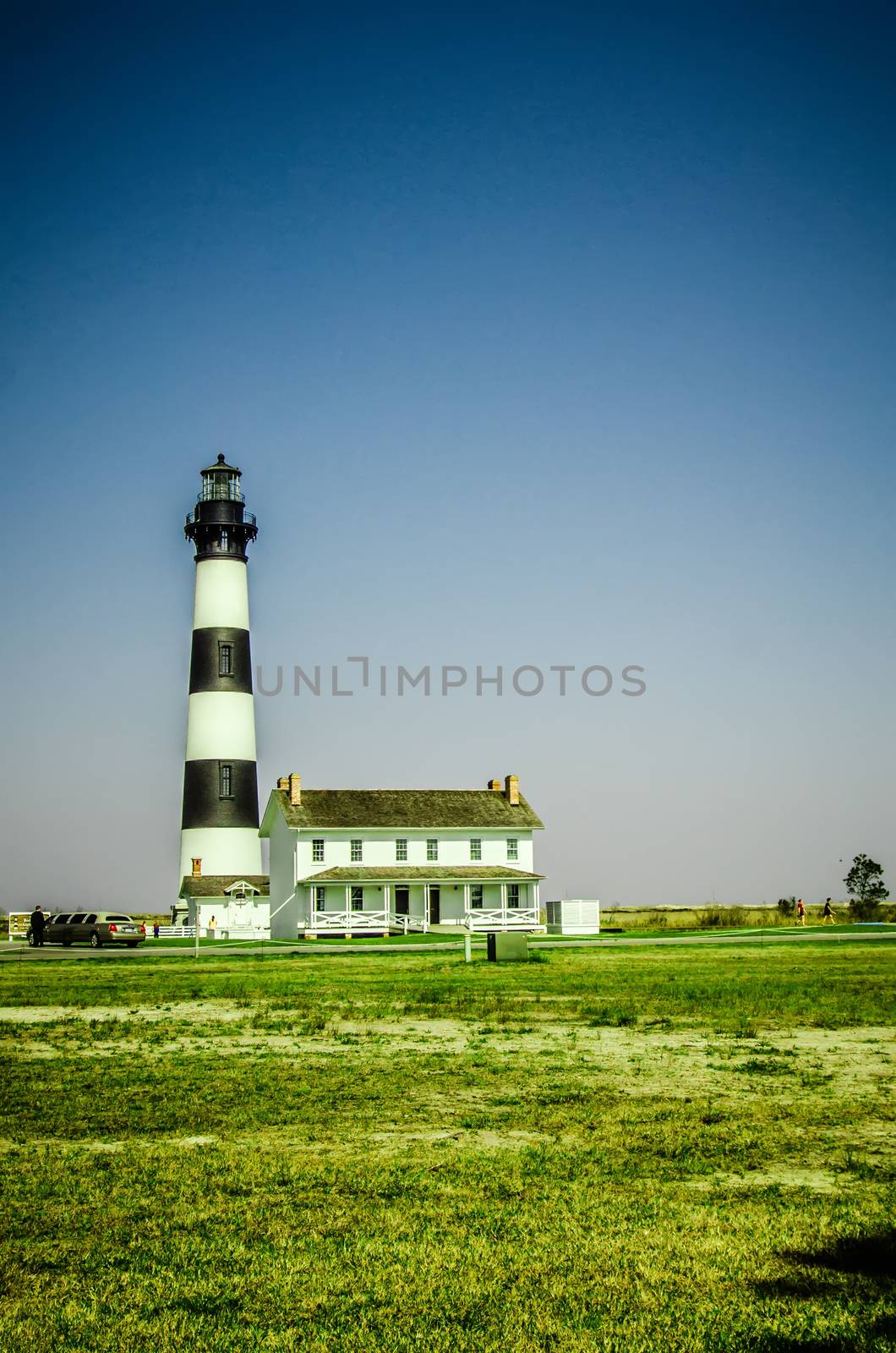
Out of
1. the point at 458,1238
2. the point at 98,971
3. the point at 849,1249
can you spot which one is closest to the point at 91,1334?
the point at 458,1238

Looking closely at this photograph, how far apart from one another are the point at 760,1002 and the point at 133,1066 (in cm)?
1059

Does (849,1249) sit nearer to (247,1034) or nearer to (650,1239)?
(650,1239)

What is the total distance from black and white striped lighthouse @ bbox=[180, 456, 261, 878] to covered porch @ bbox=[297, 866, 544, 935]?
4.44 m

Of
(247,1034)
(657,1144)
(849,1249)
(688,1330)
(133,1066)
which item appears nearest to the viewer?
(688,1330)

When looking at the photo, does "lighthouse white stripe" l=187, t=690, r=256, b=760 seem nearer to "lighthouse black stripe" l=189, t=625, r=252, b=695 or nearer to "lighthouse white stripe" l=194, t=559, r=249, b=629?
"lighthouse black stripe" l=189, t=625, r=252, b=695

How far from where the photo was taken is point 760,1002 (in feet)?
65.4

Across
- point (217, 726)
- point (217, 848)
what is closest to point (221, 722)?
point (217, 726)

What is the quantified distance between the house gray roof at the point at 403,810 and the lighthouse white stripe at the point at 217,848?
8.38 feet

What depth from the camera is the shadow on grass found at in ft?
18.0

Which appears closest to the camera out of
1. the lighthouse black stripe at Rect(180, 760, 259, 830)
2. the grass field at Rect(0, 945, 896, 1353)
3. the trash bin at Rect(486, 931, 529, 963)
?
the grass field at Rect(0, 945, 896, 1353)

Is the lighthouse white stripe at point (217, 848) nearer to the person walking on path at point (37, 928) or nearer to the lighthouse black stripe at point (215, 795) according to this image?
the lighthouse black stripe at point (215, 795)

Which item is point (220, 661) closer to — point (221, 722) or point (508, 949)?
point (221, 722)

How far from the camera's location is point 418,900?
208ft

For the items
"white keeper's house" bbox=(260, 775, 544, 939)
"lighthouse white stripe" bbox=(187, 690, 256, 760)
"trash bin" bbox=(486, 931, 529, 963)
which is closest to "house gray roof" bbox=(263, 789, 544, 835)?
"white keeper's house" bbox=(260, 775, 544, 939)
